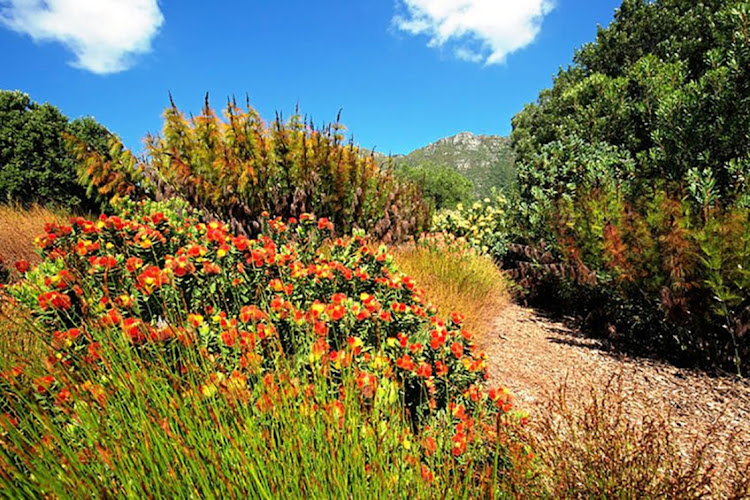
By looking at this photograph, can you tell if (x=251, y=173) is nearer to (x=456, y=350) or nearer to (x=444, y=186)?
(x=456, y=350)

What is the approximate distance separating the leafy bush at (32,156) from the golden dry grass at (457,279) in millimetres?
12504

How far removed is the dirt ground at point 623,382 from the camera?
9.71ft

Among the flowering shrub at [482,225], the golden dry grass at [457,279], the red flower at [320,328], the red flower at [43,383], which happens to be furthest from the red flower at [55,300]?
the flowering shrub at [482,225]

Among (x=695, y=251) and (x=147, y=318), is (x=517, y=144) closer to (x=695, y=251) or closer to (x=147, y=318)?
(x=695, y=251)

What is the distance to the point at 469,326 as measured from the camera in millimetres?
4512

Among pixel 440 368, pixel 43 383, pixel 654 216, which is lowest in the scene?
pixel 440 368

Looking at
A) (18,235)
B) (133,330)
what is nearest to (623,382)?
(133,330)

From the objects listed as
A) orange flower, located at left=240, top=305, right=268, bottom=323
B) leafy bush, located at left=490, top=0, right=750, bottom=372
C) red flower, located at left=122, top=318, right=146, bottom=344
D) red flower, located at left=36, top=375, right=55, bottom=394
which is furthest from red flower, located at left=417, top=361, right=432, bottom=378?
leafy bush, located at left=490, top=0, right=750, bottom=372

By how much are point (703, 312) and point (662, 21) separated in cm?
1191

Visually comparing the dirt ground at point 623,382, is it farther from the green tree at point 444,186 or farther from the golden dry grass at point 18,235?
the green tree at point 444,186

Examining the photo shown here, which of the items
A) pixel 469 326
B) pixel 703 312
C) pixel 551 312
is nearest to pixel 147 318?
pixel 469 326

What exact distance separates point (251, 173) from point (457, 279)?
11.4 ft

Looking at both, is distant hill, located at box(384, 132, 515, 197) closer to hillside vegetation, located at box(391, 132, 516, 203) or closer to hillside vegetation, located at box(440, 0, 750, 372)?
hillside vegetation, located at box(391, 132, 516, 203)

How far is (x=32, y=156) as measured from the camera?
1375cm
